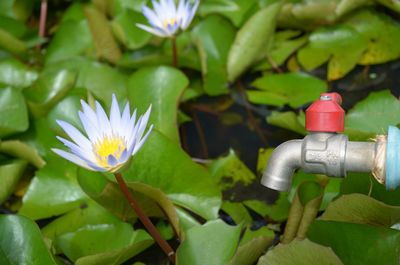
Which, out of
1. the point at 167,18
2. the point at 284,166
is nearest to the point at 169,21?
the point at 167,18

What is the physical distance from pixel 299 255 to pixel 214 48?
2.61 ft

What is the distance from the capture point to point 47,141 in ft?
4.19

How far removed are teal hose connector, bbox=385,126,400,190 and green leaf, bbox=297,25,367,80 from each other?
71 cm

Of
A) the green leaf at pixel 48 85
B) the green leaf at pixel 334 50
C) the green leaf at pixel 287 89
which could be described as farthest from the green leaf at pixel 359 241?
the green leaf at pixel 48 85

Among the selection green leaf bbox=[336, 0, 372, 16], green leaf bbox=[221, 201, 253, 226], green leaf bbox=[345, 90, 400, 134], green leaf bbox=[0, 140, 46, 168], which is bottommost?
green leaf bbox=[221, 201, 253, 226]

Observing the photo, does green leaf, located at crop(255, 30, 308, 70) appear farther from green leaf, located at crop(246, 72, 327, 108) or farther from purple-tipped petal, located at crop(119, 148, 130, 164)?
purple-tipped petal, located at crop(119, 148, 130, 164)

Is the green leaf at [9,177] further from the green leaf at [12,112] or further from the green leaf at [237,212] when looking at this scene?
the green leaf at [237,212]

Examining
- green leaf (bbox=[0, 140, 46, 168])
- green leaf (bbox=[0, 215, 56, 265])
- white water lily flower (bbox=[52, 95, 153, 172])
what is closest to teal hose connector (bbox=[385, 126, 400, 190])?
white water lily flower (bbox=[52, 95, 153, 172])

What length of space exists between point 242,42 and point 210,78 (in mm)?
119

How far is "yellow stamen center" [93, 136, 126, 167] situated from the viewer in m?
0.87

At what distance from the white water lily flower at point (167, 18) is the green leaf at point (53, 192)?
0.37m

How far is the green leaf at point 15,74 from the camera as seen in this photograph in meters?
1.48

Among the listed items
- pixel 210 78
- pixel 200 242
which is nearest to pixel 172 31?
pixel 210 78

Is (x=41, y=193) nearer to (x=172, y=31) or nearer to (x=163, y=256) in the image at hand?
(x=163, y=256)
